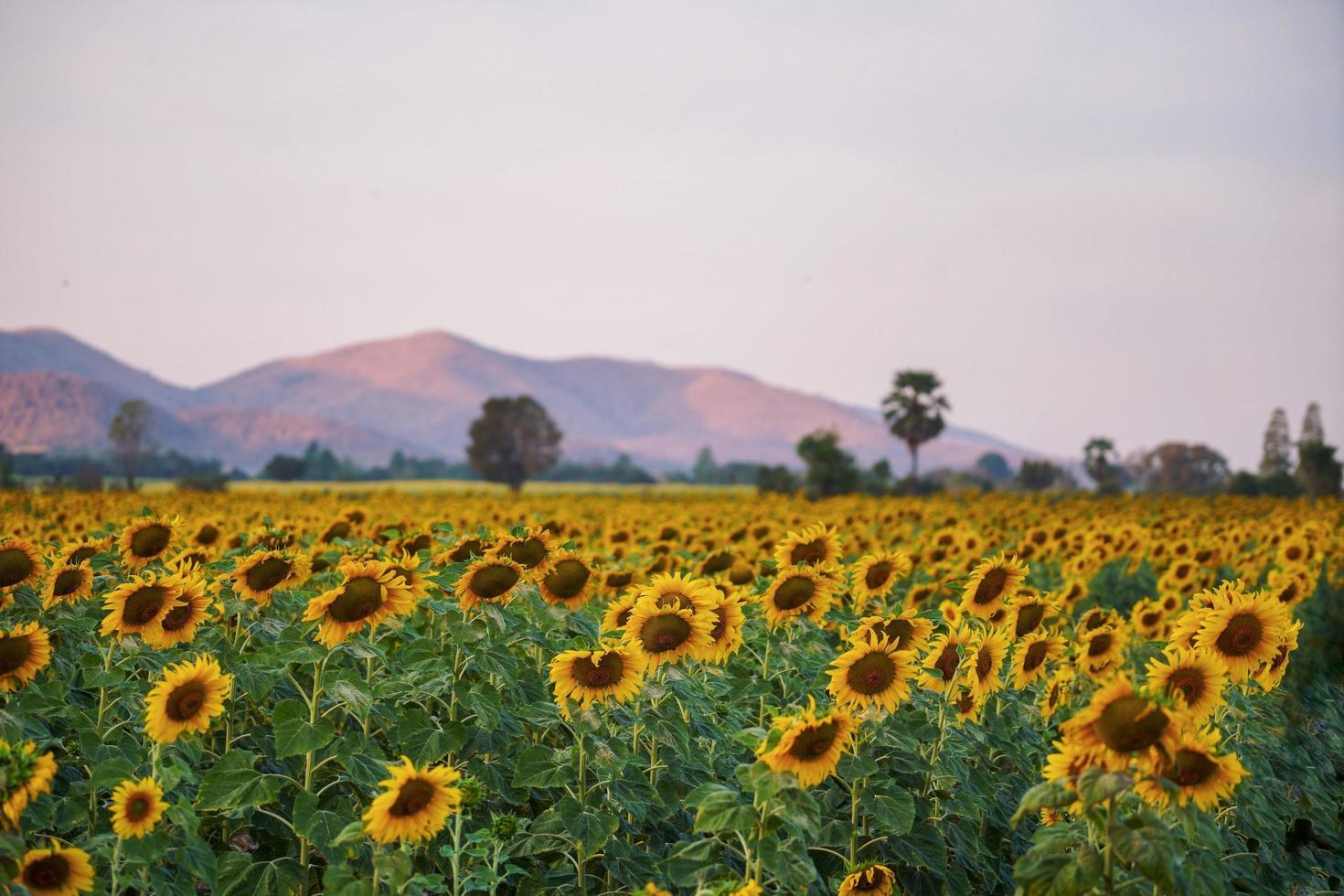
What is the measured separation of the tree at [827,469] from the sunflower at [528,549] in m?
46.8

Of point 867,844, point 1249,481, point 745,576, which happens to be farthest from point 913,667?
point 1249,481

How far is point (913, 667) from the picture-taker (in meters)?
5.35

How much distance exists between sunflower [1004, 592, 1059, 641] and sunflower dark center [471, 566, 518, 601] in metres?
2.96

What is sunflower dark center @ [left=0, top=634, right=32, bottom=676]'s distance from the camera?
5.38m

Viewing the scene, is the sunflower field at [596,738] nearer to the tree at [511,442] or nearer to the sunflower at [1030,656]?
the sunflower at [1030,656]

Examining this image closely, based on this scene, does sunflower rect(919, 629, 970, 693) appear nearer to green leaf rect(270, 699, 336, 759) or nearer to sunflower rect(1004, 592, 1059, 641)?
sunflower rect(1004, 592, 1059, 641)

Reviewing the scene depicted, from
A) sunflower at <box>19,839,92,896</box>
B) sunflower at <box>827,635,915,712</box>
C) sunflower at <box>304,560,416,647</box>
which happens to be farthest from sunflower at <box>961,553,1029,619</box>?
sunflower at <box>19,839,92,896</box>

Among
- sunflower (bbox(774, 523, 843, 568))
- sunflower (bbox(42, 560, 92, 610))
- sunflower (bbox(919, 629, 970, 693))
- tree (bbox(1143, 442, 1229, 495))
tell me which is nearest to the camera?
sunflower (bbox(919, 629, 970, 693))

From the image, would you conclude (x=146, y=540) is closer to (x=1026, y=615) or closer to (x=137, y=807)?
(x=137, y=807)

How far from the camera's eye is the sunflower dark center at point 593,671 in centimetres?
533

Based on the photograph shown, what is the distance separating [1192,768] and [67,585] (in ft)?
18.9

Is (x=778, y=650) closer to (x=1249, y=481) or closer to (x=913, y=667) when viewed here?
(x=913, y=667)

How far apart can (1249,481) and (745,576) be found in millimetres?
56072

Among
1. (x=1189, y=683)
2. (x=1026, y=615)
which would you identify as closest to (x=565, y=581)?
(x=1026, y=615)
